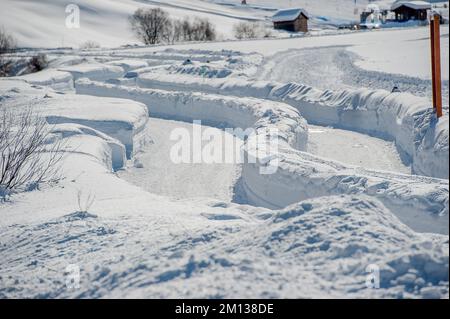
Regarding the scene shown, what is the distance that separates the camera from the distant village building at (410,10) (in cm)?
5141

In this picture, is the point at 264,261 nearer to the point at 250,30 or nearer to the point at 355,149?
the point at 355,149

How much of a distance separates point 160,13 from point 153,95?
34966mm

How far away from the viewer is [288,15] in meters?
52.7

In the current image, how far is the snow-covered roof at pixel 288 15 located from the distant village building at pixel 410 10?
798cm

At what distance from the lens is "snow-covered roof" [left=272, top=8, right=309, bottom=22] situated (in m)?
52.2

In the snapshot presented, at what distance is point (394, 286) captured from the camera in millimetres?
3625

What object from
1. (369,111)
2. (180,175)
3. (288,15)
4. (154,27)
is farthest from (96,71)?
(288,15)

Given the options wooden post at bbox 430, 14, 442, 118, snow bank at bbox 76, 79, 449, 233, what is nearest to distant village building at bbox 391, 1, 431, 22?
snow bank at bbox 76, 79, 449, 233

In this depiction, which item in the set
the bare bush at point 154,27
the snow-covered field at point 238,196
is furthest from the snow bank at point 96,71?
the bare bush at point 154,27

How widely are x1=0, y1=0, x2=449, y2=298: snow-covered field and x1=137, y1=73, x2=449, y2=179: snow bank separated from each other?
0.04 metres

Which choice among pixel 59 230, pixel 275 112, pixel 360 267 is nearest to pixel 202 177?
pixel 275 112

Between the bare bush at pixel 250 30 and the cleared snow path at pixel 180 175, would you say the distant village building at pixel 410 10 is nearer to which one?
the bare bush at pixel 250 30

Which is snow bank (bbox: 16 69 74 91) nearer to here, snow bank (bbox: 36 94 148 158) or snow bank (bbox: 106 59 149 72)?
snow bank (bbox: 106 59 149 72)

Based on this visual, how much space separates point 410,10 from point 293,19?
9.93 meters
